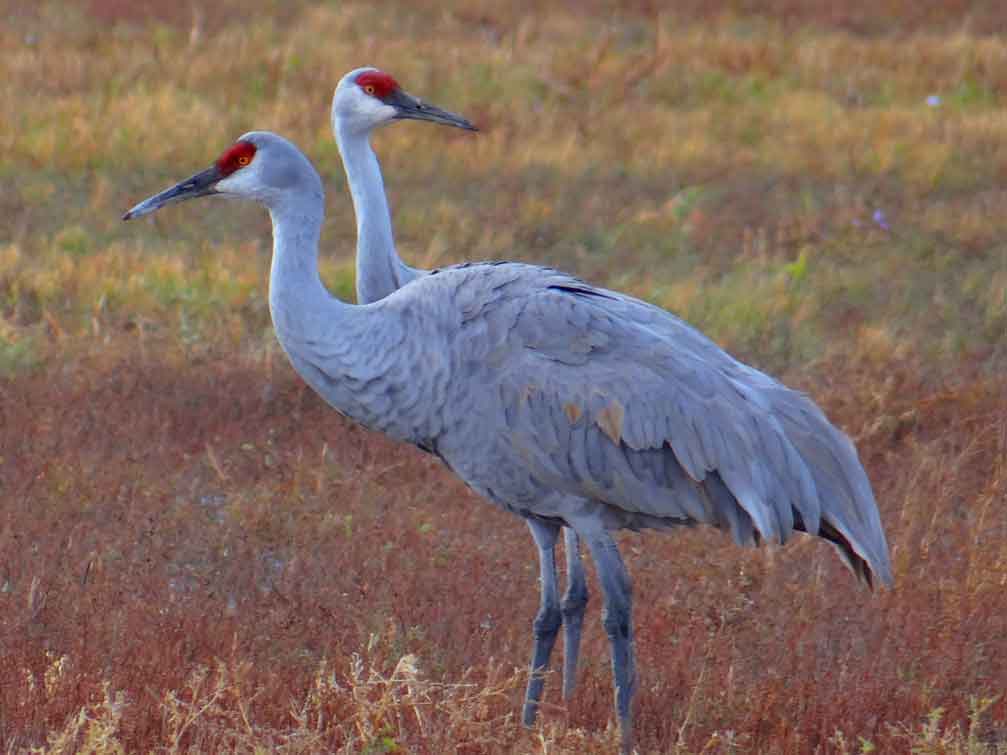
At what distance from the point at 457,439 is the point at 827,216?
5764mm

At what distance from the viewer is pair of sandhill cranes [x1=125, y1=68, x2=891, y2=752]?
14.5 feet

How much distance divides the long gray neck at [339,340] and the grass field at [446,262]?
623 millimetres

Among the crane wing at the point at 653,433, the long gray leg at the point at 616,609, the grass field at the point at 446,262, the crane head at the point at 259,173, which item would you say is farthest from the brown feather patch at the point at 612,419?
the crane head at the point at 259,173

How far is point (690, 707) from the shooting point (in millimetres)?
4352

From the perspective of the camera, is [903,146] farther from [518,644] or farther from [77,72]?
[518,644]

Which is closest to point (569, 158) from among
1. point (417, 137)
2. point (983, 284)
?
point (417, 137)

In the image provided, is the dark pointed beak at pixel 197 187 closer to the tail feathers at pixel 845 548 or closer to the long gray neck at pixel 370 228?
the long gray neck at pixel 370 228

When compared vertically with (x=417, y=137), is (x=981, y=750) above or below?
above

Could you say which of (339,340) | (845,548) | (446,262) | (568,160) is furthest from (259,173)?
(568,160)

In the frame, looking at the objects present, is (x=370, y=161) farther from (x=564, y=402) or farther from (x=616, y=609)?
(x=616, y=609)

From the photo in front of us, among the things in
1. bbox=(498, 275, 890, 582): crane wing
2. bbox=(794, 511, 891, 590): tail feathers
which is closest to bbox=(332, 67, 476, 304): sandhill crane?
bbox=(498, 275, 890, 582): crane wing

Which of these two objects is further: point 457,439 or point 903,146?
point 903,146

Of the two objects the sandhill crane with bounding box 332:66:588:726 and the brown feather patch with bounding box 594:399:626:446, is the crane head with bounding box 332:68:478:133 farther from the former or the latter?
the brown feather patch with bounding box 594:399:626:446

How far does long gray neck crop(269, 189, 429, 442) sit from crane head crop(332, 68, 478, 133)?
6.06 feet
